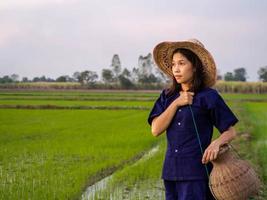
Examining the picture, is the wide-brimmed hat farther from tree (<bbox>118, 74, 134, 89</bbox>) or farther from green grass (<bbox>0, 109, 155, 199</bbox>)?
tree (<bbox>118, 74, 134, 89</bbox>)

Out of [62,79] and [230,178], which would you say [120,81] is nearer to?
[62,79]

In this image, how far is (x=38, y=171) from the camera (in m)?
6.89

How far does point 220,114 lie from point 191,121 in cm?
14

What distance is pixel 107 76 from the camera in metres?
65.9

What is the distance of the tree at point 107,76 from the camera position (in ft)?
214

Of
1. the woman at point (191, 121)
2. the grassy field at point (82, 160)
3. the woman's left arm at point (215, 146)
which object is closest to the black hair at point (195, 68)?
the woman at point (191, 121)

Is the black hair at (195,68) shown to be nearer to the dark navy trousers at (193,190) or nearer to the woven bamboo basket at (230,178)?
the woven bamboo basket at (230,178)

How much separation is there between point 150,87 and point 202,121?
5387 centimetres

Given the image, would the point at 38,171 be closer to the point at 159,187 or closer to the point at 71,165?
the point at 71,165

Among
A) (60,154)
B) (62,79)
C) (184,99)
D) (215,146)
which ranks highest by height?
(62,79)

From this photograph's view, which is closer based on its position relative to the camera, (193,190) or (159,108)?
(193,190)

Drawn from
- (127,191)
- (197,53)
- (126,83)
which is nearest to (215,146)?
(197,53)

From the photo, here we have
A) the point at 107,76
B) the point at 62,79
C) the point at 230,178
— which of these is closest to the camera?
the point at 230,178

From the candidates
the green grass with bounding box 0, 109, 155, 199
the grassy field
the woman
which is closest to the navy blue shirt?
the woman
